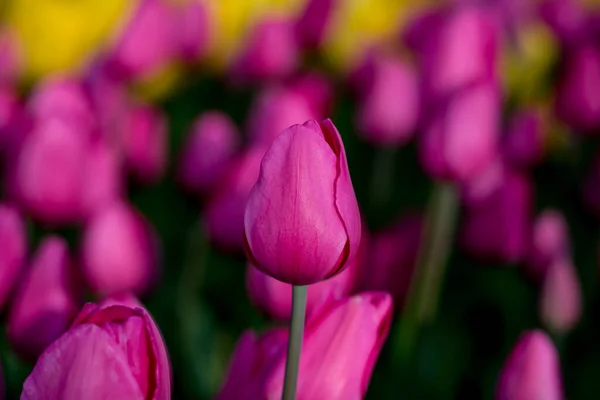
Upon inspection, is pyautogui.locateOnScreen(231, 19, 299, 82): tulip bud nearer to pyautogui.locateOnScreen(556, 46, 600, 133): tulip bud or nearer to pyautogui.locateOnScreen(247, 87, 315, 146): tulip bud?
pyautogui.locateOnScreen(247, 87, 315, 146): tulip bud

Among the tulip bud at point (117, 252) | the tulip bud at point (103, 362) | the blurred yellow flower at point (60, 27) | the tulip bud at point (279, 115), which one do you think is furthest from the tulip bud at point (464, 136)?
the blurred yellow flower at point (60, 27)

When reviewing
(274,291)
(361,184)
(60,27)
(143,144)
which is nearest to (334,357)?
(274,291)

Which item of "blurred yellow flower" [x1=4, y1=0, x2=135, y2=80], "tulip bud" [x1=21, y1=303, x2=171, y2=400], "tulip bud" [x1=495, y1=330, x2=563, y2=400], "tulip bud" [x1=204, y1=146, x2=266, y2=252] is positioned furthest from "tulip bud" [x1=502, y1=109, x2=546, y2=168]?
"blurred yellow flower" [x1=4, y1=0, x2=135, y2=80]

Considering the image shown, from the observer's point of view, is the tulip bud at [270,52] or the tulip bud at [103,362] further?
the tulip bud at [270,52]

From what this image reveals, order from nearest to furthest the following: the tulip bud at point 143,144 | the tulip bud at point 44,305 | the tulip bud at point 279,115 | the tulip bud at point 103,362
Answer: the tulip bud at point 103,362, the tulip bud at point 44,305, the tulip bud at point 279,115, the tulip bud at point 143,144

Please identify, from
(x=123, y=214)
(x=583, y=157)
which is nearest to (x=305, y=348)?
(x=123, y=214)

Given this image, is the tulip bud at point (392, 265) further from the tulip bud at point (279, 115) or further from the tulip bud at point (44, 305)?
the tulip bud at point (44, 305)
